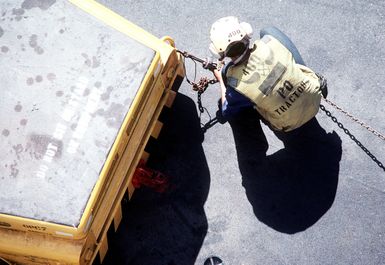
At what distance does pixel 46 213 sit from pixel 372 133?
3.08 m

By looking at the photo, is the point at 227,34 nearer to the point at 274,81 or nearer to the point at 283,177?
the point at 274,81

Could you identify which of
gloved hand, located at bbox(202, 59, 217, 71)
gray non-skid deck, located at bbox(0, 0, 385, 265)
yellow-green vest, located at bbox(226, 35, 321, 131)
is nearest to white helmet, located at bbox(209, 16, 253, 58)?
yellow-green vest, located at bbox(226, 35, 321, 131)

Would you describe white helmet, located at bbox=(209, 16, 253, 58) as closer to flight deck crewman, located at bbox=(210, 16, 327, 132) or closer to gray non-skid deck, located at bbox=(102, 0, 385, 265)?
flight deck crewman, located at bbox=(210, 16, 327, 132)

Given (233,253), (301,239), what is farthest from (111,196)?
(301,239)

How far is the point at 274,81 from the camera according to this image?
3684mm

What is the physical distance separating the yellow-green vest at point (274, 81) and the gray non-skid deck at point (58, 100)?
0.75 m

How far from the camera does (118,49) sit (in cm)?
346

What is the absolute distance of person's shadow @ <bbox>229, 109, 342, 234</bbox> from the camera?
4449mm

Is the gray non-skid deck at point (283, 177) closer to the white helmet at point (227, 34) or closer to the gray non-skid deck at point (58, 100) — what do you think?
the white helmet at point (227, 34)

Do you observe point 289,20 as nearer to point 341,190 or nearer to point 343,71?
point 343,71

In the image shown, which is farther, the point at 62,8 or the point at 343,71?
the point at 343,71

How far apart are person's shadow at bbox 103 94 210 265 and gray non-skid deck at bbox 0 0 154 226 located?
125 centimetres

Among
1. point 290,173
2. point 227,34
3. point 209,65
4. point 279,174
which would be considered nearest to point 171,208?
point 279,174

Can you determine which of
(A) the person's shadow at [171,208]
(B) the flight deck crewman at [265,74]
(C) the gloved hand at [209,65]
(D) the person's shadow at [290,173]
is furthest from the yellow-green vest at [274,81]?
(A) the person's shadow at [171,208]
